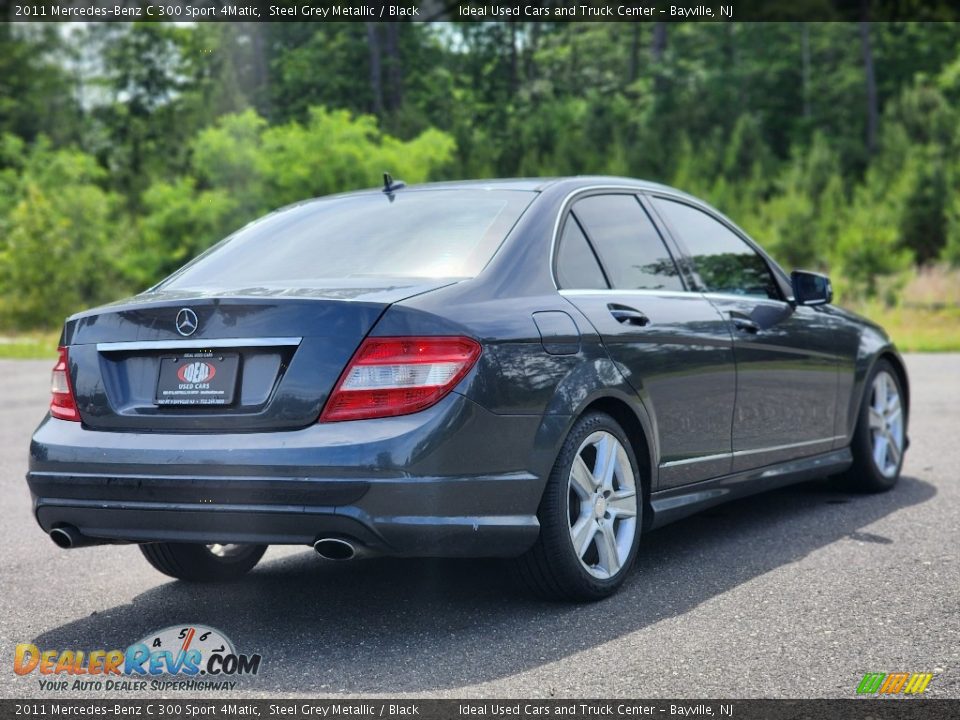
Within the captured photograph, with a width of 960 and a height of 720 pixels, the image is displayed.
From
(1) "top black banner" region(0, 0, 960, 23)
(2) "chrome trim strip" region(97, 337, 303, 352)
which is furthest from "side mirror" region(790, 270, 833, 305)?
(1) "top black banner" region(0, 0, 960, 23)

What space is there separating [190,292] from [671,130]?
154ft

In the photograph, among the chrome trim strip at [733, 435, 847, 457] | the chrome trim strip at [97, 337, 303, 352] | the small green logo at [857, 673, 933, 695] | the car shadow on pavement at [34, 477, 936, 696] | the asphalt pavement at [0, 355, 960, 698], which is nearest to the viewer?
the small green logo at [857, 673, 933, 695]

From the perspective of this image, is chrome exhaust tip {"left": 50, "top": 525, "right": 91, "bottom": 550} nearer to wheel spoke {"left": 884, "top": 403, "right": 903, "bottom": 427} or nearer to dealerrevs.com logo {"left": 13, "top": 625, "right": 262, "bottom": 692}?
dealerrevs.com logo {"left": 13, "top": 625, "right": 262, "bottom": 692}

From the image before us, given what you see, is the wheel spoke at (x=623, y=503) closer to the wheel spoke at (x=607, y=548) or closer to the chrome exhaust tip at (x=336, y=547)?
the wheel spoke at (x=607, y=548)

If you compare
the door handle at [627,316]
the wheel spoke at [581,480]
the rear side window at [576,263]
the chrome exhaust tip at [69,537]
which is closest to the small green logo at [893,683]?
the wheel spoke at [581,480]

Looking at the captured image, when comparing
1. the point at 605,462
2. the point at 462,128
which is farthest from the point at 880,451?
the point at 462,128

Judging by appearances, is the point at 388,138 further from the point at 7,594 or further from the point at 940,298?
the point at 7,594

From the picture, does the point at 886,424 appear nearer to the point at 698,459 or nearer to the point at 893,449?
the point at 893,449

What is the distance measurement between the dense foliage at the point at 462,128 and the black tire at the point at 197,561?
25101 mm

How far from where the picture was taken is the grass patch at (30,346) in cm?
2322

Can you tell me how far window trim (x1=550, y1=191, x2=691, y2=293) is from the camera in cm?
475

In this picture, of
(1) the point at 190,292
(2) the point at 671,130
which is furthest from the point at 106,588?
(2) the point at 671,130

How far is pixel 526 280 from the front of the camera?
14.7ft

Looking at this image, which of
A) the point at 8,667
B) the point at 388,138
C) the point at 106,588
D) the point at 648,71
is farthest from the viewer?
the point at 648,71
